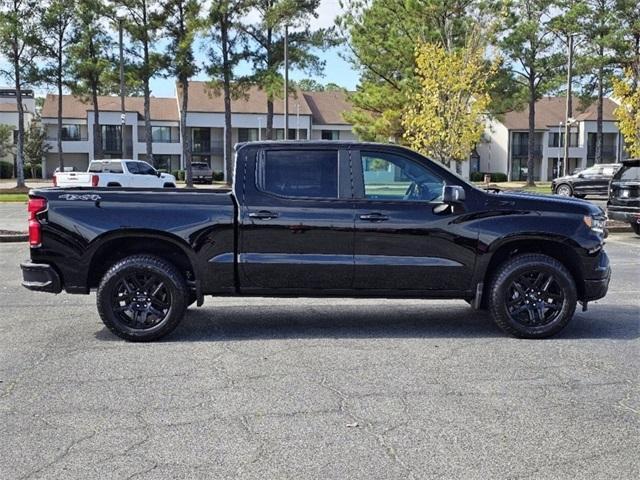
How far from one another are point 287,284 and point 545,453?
10.5 feet

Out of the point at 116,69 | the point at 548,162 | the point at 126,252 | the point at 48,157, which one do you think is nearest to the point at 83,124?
the point at 48,157

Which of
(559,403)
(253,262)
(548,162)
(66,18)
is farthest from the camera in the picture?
(548,162)

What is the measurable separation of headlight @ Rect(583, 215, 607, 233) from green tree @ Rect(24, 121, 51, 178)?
209 ft

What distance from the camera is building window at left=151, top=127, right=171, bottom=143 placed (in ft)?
223

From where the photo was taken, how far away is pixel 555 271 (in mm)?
6738

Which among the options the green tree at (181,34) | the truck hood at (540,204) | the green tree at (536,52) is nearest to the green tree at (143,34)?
the green tree at (181,34)

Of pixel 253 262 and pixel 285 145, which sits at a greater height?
pixel 285 145

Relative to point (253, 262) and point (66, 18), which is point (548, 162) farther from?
point (253, 262)

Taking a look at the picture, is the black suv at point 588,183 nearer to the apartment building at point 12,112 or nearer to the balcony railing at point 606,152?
the balcony railing at point 606,152

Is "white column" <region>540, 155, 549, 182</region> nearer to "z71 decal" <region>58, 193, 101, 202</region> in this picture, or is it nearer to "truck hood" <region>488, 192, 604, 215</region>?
"truck hood" <region>488, 192, 604, 215</region>

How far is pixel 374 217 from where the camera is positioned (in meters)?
6.69

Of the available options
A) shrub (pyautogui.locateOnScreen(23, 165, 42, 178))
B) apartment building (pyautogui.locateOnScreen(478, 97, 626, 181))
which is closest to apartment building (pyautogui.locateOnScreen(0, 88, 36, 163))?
shrub (pyautogui.locateOnScreen(23, 165, 42, 178))

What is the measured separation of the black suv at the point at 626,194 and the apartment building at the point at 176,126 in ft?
163

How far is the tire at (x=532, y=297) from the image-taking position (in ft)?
22.1
